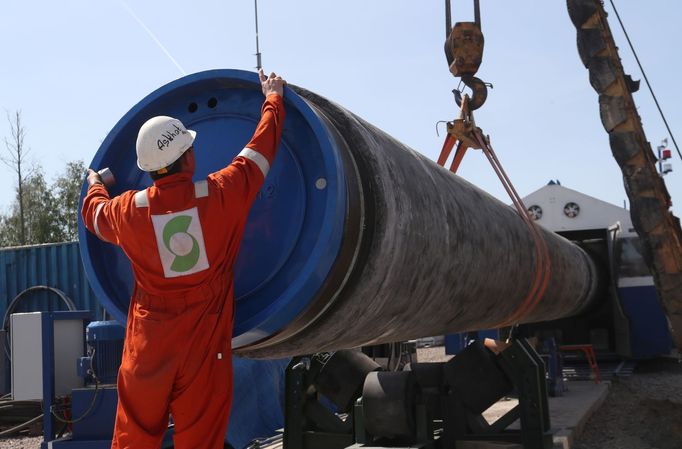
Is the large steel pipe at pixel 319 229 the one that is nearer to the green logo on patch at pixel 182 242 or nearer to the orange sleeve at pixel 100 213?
→ the orange sleeve at pixel 100 213

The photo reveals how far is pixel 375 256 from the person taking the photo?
289 centimetres

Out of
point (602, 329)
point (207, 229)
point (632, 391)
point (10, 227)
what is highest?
point (10, 227)

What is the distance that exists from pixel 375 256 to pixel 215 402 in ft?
2.44

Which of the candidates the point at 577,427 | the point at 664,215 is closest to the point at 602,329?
the point at 664,215

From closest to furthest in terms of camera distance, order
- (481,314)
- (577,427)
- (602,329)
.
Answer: (481,314)
(577,427)
(602,329)

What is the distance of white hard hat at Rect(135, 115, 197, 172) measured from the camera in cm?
271

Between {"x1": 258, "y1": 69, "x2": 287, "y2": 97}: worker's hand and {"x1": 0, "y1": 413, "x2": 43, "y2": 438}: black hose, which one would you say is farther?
{"x1": 0, "y1": 413, "x2": 43, "y2": 438}: black hose

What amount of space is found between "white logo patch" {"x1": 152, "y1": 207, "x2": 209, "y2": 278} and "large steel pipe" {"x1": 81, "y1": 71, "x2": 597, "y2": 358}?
28cm

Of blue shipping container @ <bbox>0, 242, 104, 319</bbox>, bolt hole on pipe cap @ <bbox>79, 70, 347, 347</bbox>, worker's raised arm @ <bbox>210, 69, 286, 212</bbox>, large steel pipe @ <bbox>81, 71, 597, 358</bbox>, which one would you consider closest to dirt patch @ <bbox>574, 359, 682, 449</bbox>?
large steel pipe @ <bbox>81, 71, 597, 358</bbox>

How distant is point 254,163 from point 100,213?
609mm

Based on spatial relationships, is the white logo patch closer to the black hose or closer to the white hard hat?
the white hard hat

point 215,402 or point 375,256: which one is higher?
point 375,256

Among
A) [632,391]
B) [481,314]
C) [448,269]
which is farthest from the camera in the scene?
[632,391]

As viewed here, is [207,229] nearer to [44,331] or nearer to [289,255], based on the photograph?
[289,255]
